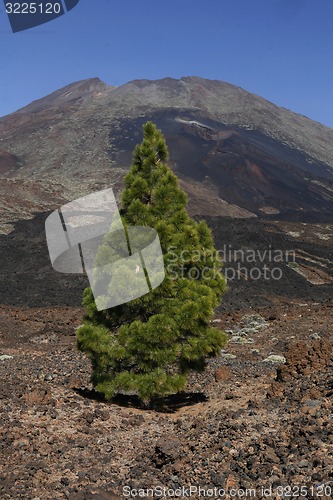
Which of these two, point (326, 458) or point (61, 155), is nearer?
point (326, 458)

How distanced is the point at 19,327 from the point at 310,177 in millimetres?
70228

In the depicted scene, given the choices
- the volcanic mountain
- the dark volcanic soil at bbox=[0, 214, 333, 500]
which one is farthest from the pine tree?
the volcanic mountain

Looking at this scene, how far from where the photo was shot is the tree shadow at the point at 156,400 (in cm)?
954

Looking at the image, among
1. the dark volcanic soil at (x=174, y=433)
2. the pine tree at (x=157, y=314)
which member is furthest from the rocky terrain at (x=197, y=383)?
the pine tree at (x=157, y=314)

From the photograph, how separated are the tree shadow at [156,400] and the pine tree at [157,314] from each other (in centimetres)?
32

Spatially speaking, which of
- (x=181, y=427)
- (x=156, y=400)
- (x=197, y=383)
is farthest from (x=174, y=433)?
(x=197, y=383)

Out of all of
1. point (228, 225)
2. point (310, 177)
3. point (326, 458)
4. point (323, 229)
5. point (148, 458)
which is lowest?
point (310, 177)

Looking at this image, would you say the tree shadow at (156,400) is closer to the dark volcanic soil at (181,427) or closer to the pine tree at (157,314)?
the dark volcanic soil at (181,427)

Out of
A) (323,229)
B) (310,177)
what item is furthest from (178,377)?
(310,177)

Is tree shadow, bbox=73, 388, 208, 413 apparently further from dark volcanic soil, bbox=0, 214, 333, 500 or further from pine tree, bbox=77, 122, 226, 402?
pine tree, bbox=77, 122, 226, 402

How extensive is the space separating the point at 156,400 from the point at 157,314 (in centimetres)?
179

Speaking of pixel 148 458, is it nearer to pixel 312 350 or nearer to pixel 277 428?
pixel 277 428

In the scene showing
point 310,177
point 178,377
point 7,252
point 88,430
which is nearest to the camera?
point 88,430

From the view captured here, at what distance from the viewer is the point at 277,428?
6.90 metres
